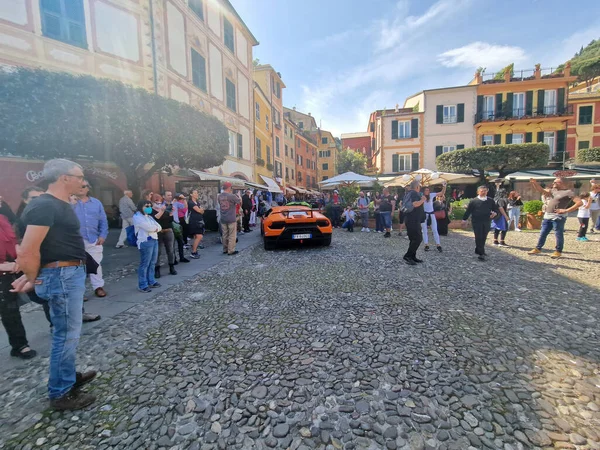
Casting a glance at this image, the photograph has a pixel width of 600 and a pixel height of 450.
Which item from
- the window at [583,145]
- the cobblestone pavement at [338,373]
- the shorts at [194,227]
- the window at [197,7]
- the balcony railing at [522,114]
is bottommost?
the cobblestone pavement at [338,373]

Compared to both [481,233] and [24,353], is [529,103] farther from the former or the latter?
[24,353]

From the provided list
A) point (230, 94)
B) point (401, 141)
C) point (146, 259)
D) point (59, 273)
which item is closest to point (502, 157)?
point (401, 141)

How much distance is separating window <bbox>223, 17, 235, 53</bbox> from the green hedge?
2901 centimetres

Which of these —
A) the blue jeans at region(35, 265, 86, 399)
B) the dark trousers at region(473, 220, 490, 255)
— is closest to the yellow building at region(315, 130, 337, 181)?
the dark trousers at region(473, 220, 490, 255)

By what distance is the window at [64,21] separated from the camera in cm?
912

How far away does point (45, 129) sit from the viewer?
23.9 feet

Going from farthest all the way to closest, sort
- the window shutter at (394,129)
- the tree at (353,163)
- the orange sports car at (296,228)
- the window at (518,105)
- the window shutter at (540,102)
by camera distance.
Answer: the tree at (353,163) < the window shutter at (394,129) < the window at (518,105) < the window shutter at (540,102) < the orange sports car at (296,228)

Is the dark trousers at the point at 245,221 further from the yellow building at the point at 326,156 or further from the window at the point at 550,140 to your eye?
the yellow building at the point at 326,156

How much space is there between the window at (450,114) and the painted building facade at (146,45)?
18.1 metres

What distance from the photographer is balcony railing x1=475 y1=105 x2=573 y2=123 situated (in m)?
23.4

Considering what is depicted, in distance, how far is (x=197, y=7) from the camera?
573 inches

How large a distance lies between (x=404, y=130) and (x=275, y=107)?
1268cm

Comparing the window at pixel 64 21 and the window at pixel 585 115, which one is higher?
the window at pixel 585 115

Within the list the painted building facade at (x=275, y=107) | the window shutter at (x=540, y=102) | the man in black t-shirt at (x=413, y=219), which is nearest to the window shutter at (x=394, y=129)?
the painted building facade at (x=275, y=107)
